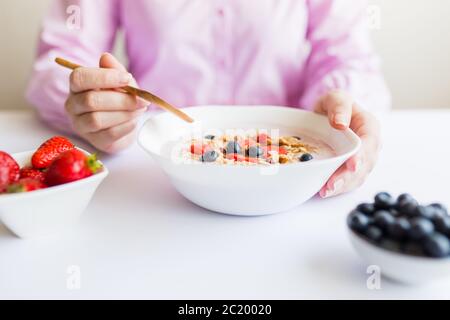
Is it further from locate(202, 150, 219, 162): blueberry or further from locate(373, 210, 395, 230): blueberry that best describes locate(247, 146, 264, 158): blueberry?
locate(373, 210, 395, 230): blueberry

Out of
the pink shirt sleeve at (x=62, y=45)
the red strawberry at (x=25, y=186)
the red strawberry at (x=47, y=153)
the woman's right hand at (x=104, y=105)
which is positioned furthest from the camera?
the pink shirt sleeve at (x=62, y=45)

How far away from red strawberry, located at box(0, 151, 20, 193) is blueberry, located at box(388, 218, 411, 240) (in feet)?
1.54

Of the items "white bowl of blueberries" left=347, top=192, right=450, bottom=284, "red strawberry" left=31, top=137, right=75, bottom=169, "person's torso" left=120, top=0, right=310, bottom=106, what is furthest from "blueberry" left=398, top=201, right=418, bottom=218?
"person's torso" left=120, top=0, right=310, bottom=106

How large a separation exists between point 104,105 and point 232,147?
0.23 metres

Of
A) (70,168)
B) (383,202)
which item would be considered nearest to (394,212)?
(383,202)

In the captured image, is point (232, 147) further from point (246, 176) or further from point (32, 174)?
point (32, 174)

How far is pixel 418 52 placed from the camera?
1866 millimetres

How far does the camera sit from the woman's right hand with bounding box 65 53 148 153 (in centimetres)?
83

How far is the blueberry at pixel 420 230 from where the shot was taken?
53cm

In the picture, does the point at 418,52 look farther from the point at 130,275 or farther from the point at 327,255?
the point at 130,275

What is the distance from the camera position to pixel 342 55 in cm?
121

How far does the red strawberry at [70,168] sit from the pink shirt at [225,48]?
0.49m

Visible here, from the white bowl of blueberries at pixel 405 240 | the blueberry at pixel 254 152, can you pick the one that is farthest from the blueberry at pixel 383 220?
the blueberry at pixel 254 152

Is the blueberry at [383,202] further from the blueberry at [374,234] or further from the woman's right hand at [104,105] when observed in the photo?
the woman's right hand at [104,105]
